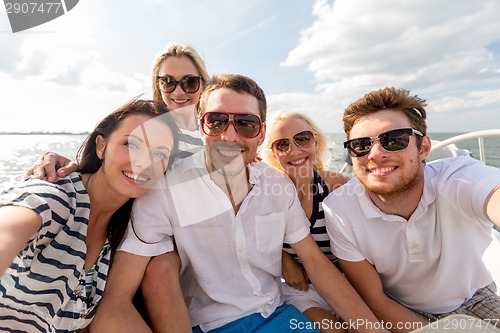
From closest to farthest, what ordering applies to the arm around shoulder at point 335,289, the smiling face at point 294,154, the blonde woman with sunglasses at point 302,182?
1. the arm around shoulder at point 335,289
2. the blonde woman with sunglasses at point 302,182
3. the smiling face at point 294,154

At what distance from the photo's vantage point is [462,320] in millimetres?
1310

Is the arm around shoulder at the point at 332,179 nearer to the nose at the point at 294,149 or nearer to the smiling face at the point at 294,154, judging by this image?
the smiling face at the point at 294,154

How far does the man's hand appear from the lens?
72.5 inches

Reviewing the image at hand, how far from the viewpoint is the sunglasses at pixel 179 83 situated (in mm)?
3836

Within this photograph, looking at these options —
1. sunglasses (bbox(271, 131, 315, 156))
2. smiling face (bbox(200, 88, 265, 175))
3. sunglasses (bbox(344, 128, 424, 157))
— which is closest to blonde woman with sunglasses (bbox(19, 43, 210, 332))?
smiling face (bbox(200, 88, 265, 175))

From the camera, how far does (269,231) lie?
2.28m

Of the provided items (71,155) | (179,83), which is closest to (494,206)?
(179,83)

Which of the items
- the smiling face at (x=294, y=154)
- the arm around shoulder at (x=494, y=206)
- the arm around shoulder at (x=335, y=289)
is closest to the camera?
the arm around shoulder at (x=494, y=206)

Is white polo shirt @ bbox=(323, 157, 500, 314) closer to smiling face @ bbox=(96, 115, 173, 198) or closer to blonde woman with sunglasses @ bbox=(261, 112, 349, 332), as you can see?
blonde woman with sunglasses @ bbox=(261, 112, 349, 332)

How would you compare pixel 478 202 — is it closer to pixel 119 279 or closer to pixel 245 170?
pixel 245 170

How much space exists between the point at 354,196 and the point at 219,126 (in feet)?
3.66

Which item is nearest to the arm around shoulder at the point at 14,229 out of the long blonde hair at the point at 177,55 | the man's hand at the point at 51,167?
the man's hand at the point at 51,167

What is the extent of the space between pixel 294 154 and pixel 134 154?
139 centimetres

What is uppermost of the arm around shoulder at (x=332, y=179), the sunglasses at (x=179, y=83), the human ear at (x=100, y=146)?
the sunglasses at (x=179, y=83)
